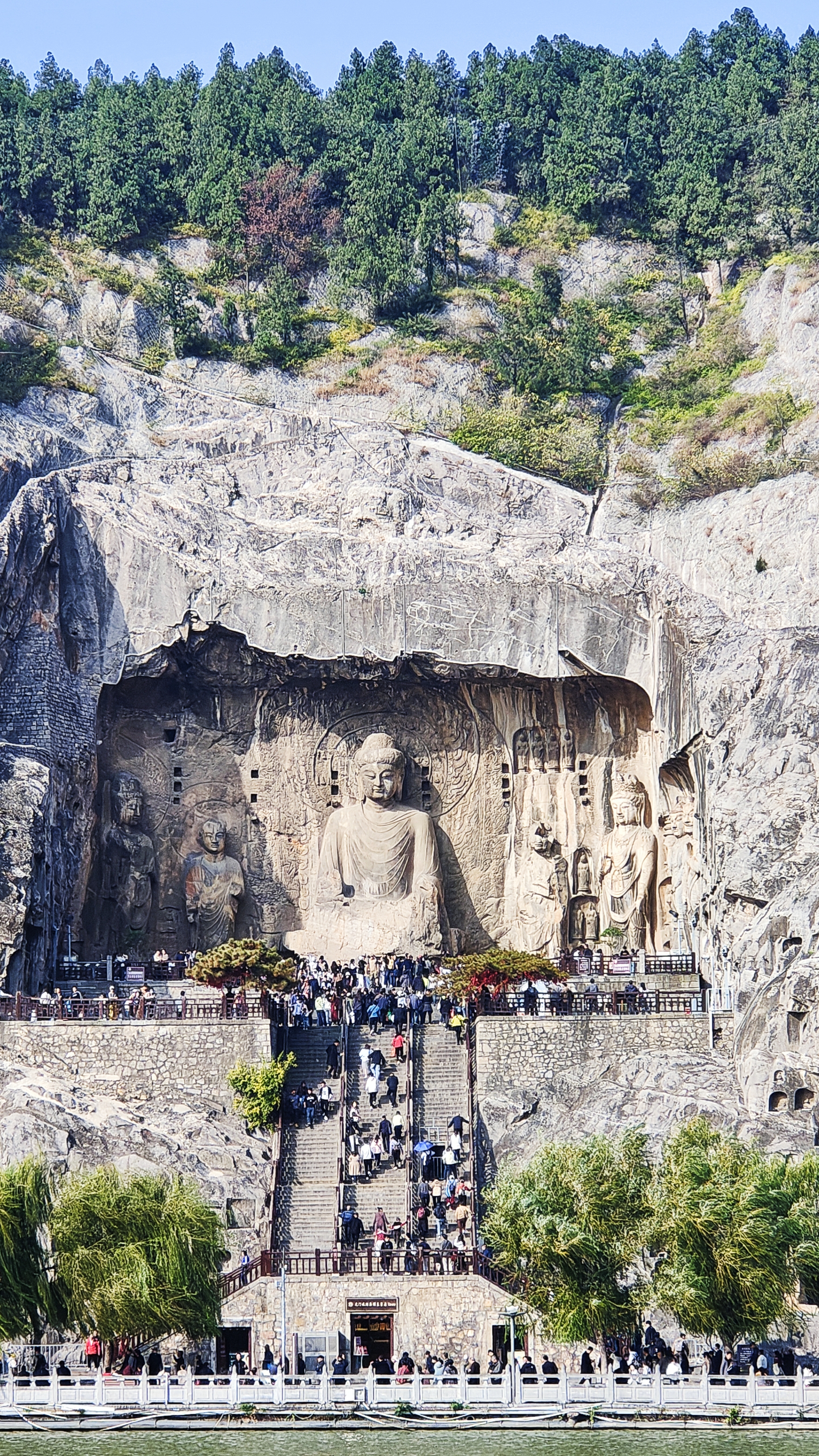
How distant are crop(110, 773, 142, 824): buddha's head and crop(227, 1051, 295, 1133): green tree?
11181 mm

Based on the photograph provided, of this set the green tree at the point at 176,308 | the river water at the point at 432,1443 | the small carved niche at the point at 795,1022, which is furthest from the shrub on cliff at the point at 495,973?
the green tree at the point at 176,308

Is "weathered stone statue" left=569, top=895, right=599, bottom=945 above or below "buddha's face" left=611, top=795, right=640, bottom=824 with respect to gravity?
below

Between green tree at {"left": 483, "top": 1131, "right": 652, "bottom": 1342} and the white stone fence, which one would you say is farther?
green tree at {"left": 483, "top": 1131, "right": 652, "bottom": 1342}

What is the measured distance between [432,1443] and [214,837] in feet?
72.5

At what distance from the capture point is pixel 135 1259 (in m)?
30.2

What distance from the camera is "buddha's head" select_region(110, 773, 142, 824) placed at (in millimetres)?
47875

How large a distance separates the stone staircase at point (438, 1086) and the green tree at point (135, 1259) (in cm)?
578

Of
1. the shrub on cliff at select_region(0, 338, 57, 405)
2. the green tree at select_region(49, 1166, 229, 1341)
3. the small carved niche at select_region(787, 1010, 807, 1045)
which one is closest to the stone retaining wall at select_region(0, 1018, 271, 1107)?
the green tree at select_region(49, 1166, 229, 1341)

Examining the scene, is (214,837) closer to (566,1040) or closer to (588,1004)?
(588,1004)

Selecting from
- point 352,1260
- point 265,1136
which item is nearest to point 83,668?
point 265,1136

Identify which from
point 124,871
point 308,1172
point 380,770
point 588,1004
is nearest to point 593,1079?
point 588,1004

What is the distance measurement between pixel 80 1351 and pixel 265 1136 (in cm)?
549

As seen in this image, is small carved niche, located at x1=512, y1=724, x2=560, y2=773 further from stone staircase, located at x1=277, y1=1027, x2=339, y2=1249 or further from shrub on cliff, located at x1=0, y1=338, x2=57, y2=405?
shrub on cliff, located at x1=0, y1=338, x2=57, y2=405

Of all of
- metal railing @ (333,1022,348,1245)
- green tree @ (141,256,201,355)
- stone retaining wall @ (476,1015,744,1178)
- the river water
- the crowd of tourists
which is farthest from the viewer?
green tree @ (141,256,201,355)
